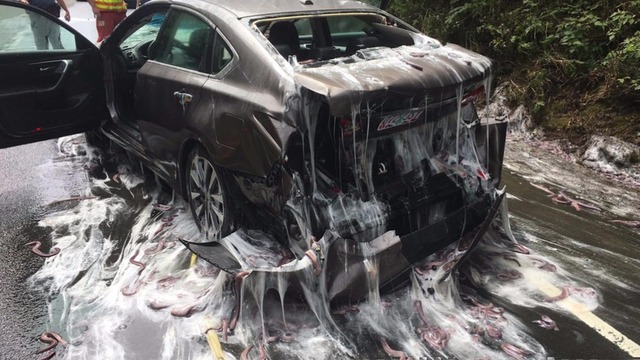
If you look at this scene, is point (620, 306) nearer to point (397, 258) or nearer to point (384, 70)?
point (397, 258)

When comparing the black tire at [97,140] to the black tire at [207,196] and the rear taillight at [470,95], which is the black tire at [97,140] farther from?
the rear taillight at [470,95]

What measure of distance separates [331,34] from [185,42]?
1.32m

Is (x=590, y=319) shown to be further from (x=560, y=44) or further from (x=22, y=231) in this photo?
(x=560, y=44)

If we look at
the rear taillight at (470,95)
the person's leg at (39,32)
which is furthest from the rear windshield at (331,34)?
the person's leg at (39,32)

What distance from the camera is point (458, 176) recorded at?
345cm

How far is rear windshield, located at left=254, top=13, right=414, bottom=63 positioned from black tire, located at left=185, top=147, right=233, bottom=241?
95 centimetres

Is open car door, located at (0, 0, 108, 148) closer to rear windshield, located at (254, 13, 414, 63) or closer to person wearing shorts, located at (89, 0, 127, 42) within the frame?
rear windshield, located at (254, 13, 414, 63)

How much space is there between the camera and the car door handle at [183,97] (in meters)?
3.45

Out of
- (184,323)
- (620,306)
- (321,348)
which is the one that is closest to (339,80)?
(321,348)

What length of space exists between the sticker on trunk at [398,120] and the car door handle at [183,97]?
1.39 metres

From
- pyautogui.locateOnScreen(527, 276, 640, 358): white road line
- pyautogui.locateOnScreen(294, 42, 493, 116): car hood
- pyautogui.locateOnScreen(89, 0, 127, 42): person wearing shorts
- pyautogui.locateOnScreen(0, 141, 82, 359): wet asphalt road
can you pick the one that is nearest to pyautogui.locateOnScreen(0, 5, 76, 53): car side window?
pyautogui.locateOnScreen(0, 141, 82, 359): wet asphalt road

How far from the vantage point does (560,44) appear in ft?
20.9

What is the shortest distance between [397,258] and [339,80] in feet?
3.62

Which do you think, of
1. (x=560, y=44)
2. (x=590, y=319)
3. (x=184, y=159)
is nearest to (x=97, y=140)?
(x=184, y=159)
